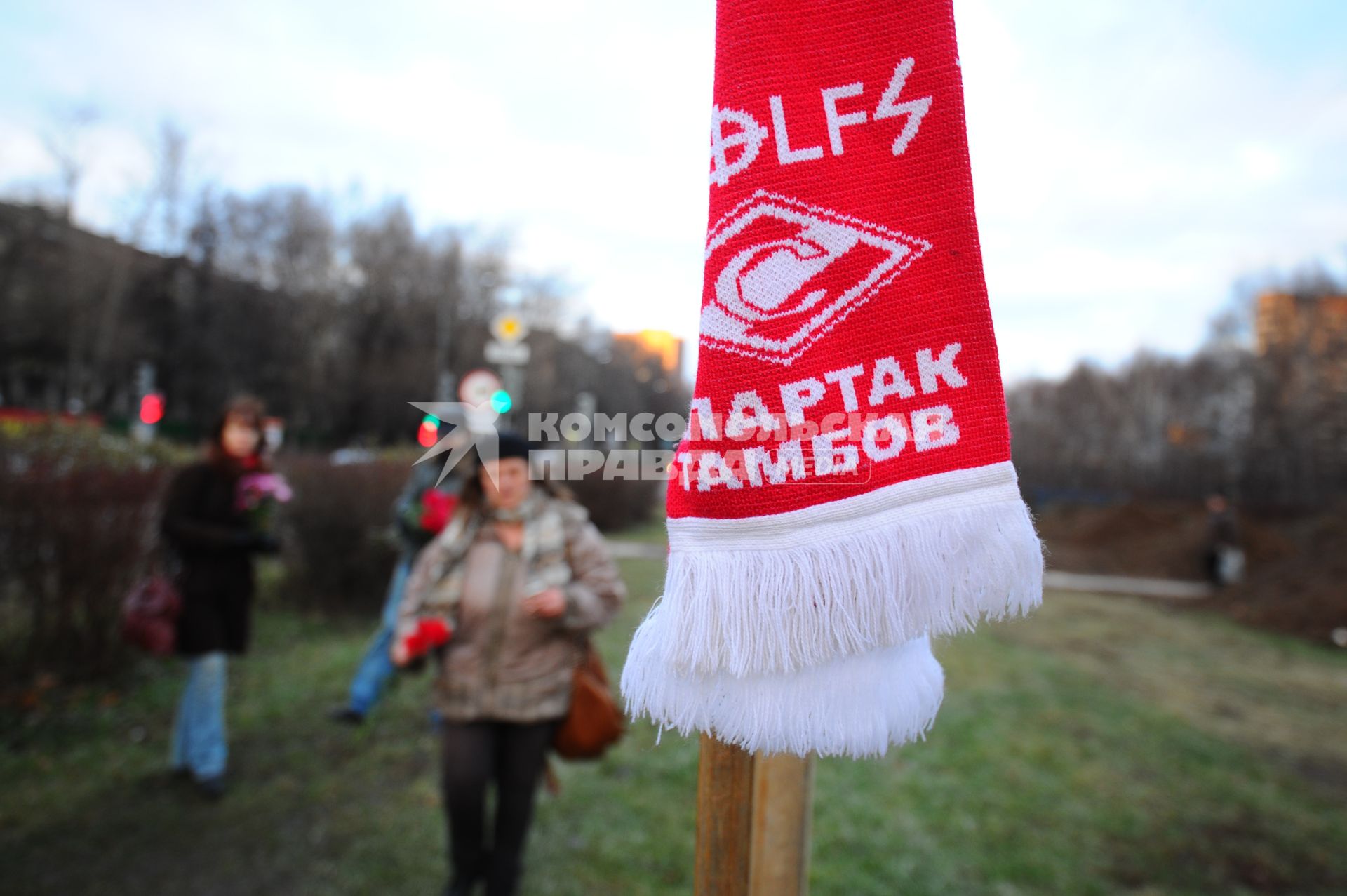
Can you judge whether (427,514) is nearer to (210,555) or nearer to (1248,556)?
(210,555)

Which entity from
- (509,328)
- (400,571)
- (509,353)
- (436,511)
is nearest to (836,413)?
(436,511)

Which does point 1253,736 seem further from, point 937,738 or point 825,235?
point 825,235

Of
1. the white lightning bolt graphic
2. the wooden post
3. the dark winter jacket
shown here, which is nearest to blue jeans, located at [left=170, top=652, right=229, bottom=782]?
the dark winter jacket

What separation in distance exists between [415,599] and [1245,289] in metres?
47.9

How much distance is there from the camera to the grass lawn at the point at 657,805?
11.2 ft

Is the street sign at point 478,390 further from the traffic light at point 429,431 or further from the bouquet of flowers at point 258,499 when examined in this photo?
the bouquet of flowers at point 258,499

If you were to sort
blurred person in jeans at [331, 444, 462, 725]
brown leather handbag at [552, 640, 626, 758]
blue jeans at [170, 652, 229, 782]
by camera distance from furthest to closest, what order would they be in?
blurred person in jeans at [331, 444, 462, 725]
blue jeans at [170, 652, 229, 782]
brown leather handbag at [552, 640, 626, 758]

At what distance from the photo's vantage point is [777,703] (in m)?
0.92

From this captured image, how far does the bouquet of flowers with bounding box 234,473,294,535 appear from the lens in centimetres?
402

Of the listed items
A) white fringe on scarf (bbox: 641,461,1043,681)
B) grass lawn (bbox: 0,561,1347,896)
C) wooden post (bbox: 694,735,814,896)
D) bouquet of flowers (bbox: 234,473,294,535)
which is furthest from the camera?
bouquet of flowers (bbox: 234,473,294,535)

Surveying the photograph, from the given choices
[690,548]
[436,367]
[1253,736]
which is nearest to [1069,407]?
[436,367]

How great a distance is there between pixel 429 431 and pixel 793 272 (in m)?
4.42

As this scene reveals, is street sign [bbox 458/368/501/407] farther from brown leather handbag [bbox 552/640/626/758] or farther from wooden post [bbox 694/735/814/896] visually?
wooden post [bbox 694/735/814/896]

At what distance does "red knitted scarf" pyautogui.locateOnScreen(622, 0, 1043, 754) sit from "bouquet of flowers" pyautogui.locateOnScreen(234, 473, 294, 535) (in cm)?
383
